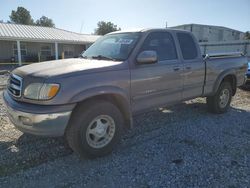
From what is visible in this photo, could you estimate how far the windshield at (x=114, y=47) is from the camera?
160 inches

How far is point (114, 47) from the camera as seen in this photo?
4.33 metres

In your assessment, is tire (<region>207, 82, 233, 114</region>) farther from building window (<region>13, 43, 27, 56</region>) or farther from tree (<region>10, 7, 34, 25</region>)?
tree (<region>10, 7, 34, 25</region>)

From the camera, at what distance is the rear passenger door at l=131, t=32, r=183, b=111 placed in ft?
13.1

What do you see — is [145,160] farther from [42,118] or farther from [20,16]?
[20,16]

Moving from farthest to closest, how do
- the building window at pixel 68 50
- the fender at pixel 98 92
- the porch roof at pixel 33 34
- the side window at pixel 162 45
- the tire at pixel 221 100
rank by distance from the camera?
the building window at pixel 68 50
the porch roof at pixel 33 34
the tire at pixel 221 100
the side window at pixel 162 45
the fender at pixel 98 92

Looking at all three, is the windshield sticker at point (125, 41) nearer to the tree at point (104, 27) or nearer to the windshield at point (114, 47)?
the windshield at point (114, 47)

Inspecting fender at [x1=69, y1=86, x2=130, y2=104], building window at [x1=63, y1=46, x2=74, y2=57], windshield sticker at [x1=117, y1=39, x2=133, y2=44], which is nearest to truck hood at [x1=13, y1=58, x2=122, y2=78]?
fender at [x1=69, y1=86, x2=130, y2=104]

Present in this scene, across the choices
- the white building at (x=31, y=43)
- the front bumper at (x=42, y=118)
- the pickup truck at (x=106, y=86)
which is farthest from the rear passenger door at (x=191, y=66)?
the white building at (x=31, y=43)

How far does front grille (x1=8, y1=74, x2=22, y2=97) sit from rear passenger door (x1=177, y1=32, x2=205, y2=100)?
313 cm

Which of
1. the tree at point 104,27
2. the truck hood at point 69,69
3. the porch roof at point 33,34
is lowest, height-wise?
the truck hood at point 69,69

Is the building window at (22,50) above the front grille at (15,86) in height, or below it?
above

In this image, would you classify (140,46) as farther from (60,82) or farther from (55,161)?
(55,161)

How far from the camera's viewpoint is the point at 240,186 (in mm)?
3006

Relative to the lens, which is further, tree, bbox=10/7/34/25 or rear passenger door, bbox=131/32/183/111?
tree, bbox=10/7/34/25
